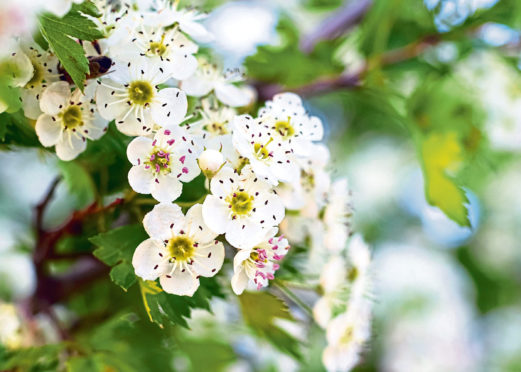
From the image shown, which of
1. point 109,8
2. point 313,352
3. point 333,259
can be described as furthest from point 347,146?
point 109,8

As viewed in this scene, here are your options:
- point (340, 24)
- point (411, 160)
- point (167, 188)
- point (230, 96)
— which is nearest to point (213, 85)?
point (230, 96)

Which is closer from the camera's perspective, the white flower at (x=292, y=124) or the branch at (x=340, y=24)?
the white flower at (x=292, y=124)

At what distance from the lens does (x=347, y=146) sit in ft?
4.11

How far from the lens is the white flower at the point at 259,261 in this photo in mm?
420

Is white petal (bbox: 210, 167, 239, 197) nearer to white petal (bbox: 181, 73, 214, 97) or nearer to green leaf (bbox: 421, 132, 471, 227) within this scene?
white petal (bbox: 181, 73, 214, 97)

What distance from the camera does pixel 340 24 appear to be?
0.84m

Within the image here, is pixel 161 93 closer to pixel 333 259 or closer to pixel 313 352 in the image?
pixel 333 259

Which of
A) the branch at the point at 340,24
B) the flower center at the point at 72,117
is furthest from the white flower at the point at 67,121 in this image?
the branch at the point at 340,24

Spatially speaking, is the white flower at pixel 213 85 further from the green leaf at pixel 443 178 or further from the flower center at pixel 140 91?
the green leaf at pixel 443 178

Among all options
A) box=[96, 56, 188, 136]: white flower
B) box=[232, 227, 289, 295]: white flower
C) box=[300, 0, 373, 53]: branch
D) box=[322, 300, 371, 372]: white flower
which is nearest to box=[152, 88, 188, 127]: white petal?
box=[96, 56, 188, 136]: white flower

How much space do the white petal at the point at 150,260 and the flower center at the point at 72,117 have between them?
10 centimetres

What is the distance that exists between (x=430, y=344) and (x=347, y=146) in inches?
18.0

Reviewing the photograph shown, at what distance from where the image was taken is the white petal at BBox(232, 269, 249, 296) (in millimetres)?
419

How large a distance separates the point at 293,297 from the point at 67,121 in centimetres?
24
